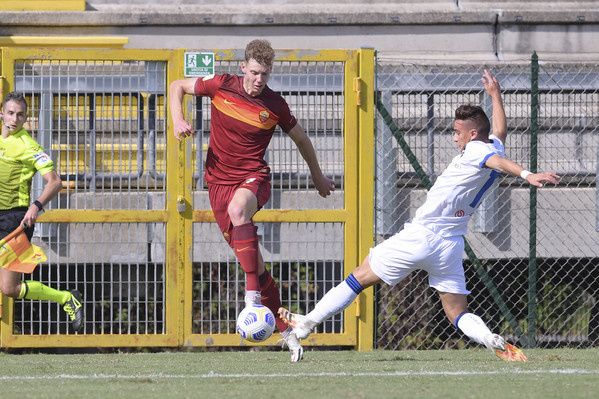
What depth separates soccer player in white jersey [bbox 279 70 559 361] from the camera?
22.0 feet

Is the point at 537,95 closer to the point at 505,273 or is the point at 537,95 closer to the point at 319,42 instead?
the point at 505,273

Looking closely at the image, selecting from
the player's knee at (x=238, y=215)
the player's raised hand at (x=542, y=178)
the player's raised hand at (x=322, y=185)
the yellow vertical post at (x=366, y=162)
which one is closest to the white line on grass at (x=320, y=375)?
the player's knee at (x=238, y=215)

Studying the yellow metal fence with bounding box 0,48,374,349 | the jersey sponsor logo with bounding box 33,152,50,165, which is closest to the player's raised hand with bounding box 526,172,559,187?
the yellow metal fence with bounding box 0,48,374,349

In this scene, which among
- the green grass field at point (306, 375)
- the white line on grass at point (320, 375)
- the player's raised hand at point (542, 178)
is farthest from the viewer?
the white line on grass at point (320, 375)

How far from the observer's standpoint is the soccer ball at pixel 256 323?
6402 mm

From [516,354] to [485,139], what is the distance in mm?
1438

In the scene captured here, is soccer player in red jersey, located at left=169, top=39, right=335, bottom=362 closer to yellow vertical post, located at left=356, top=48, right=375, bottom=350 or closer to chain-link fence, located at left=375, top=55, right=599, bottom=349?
yellow vertical post, located at left=356, top=48, right=375, bottom=350

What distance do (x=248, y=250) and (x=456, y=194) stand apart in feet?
4.59

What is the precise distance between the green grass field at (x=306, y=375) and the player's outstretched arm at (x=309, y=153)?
122 cm

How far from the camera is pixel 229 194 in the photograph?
22.6 ft

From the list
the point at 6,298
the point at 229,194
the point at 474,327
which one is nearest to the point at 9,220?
the point at 6,298

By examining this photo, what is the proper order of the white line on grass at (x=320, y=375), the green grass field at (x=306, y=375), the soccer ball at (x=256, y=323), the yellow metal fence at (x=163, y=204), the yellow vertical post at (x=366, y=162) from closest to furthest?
1. the green grass field at (x=306, y=375)
2. the white line on grass at (x=320, y=375)
3. the soccer ball at (x=256, y=323)
4. the yellow metal fence at (x=163, y=204)
5. the yellow vertical post at (x=366, y=162)

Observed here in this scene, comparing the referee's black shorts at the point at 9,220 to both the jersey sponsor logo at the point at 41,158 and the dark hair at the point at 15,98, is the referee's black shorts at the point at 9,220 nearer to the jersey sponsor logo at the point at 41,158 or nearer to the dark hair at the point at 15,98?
the jersey sponsor logo at the point at 41,158

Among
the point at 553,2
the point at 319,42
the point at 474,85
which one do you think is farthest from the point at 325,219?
the point at 553,2
